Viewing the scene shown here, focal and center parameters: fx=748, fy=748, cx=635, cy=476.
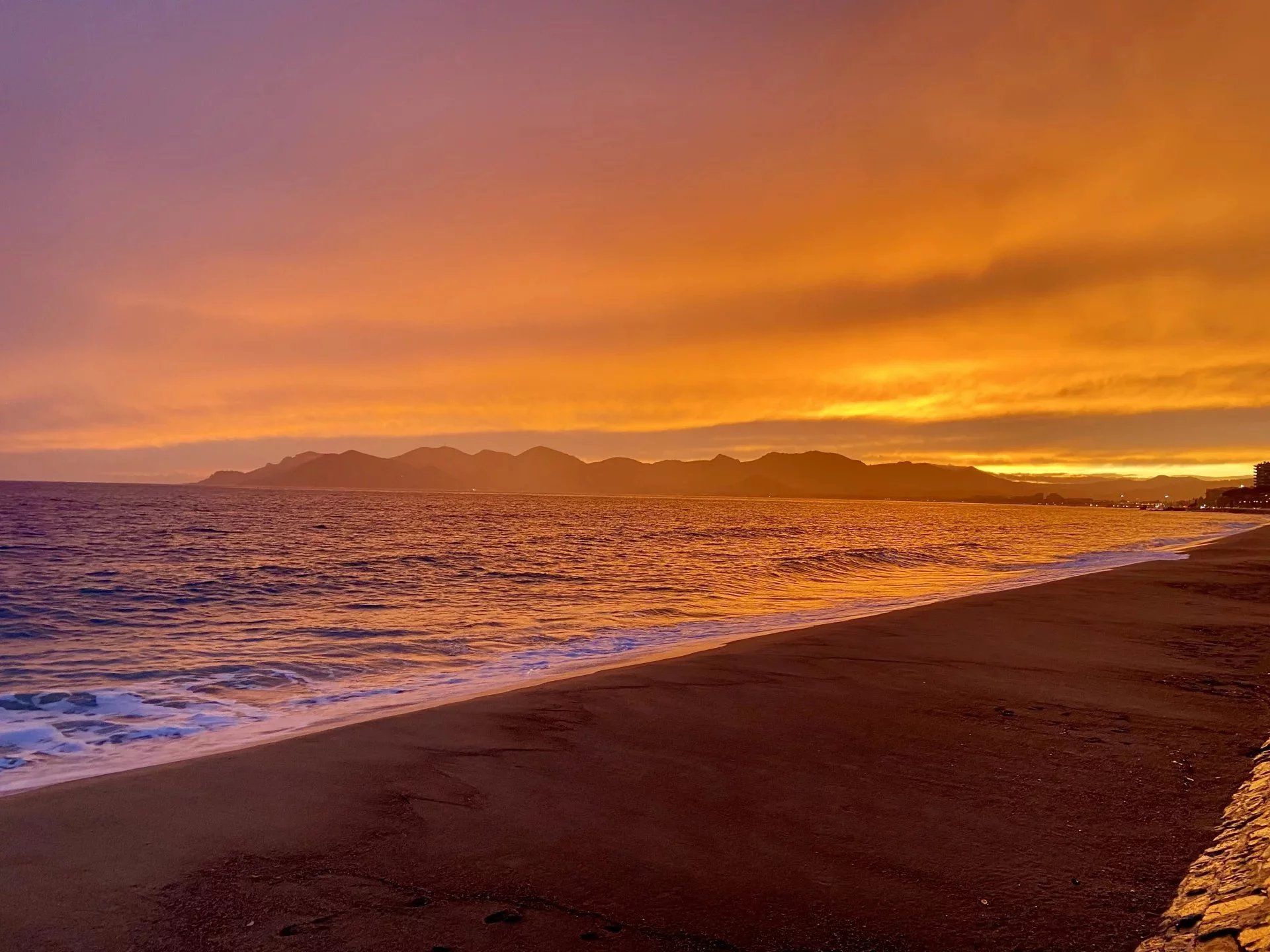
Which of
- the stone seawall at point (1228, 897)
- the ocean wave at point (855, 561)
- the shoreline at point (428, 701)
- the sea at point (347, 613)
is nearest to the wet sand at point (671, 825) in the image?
the stone seawall at point (1228, 897)

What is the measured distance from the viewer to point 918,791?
19.5 feet

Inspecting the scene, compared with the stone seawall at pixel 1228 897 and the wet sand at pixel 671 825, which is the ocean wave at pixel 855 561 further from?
the stone seawall at pixel 1228 897

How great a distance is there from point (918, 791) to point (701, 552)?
37.0m

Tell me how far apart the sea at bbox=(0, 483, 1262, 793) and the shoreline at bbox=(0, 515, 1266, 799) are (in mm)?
61

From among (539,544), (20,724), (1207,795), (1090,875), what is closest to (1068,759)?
(1207,795)

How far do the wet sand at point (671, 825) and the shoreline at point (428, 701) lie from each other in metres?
0.69

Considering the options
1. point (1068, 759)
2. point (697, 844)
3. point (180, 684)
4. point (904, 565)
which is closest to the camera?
point (697, 844)

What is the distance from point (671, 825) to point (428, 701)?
5.58 metres

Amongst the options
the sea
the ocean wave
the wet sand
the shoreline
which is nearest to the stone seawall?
the wet sand

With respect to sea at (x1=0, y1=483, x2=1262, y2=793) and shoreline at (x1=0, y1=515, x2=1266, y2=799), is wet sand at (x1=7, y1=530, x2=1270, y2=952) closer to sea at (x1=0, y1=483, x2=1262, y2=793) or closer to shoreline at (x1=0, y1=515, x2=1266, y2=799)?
shoreline at (x1=0, y1=515, x2=1266, y2=799)

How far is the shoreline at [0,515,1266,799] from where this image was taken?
7281mm

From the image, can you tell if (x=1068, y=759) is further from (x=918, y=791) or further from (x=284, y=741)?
(x=284, y=741)

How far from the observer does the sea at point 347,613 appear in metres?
9.58

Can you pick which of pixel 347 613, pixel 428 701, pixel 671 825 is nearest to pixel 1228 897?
pixel 671 825
